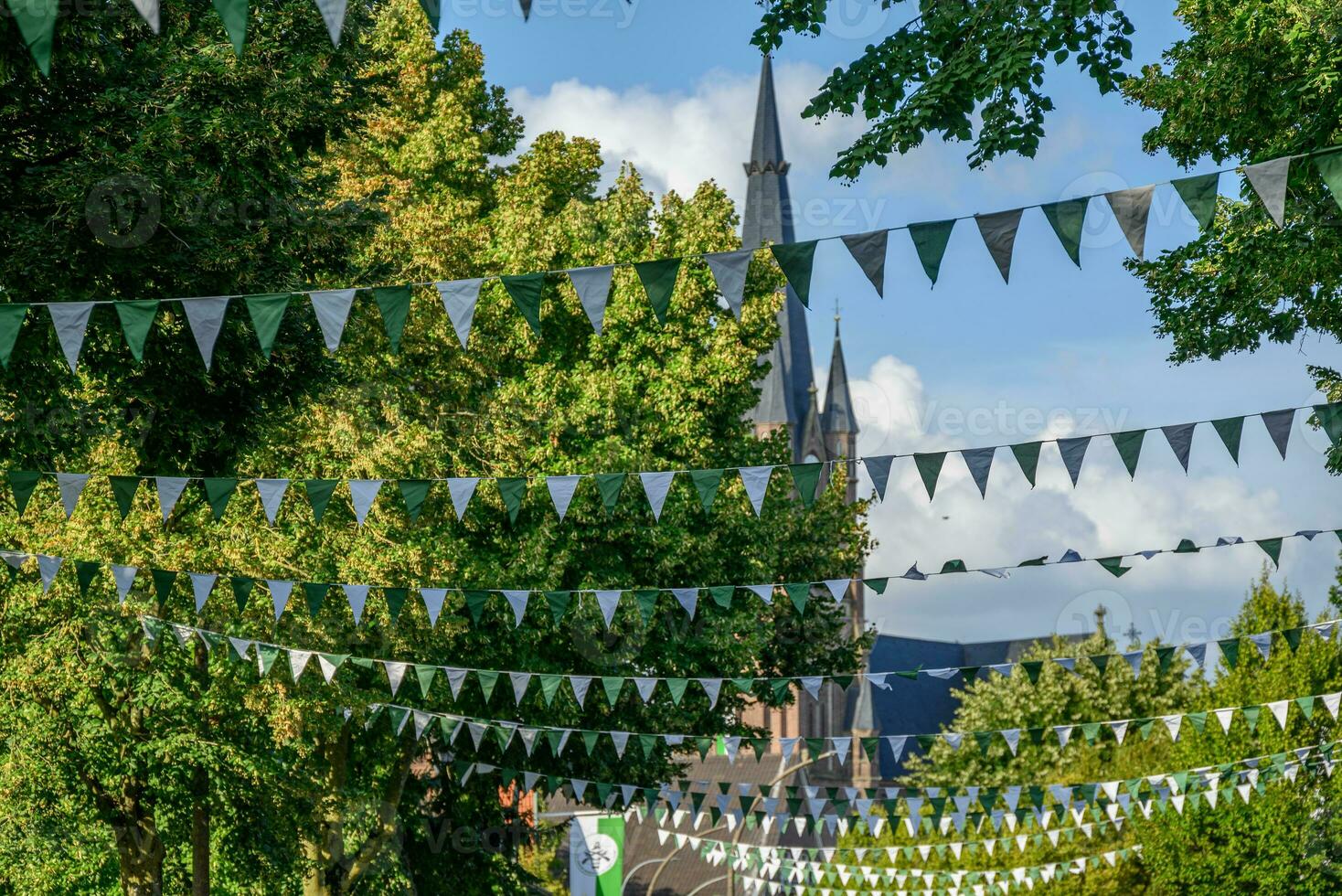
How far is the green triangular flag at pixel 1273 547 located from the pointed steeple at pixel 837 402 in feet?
204

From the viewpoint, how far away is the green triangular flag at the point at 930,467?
9.91 meters

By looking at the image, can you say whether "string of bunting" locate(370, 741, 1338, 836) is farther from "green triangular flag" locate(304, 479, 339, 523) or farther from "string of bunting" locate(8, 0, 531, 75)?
"string of bunting" locate(8, 0, 531, 75)

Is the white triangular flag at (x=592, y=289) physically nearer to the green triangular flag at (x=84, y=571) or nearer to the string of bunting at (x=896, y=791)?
the green triangular flag at (x=84, y=571)

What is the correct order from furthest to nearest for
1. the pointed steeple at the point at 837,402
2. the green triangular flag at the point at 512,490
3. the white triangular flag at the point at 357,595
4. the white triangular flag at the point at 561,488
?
the pointed steeple at the point at 837,402, the white triangular flag at the point at 357,595, the green triangular flag at the point at 512,490, the white triangular flag at the point at 561,488

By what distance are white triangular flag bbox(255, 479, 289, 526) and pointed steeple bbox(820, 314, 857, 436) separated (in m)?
64.3

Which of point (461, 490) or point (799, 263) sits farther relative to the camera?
point (461, 490)

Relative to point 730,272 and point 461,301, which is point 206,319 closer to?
point 461,301

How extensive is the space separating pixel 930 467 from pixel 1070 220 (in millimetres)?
3542

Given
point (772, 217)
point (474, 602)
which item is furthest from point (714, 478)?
point (772, 217)

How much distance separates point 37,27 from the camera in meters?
4.66

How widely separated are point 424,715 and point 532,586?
170 inches

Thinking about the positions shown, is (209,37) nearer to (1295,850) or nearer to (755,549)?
(755,549)

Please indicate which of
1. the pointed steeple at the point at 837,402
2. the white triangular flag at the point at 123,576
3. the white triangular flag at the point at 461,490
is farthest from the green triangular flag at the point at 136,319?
the pointed steeple at the point at 837,402

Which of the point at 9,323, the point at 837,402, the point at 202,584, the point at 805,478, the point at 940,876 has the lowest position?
the point at 940,876
